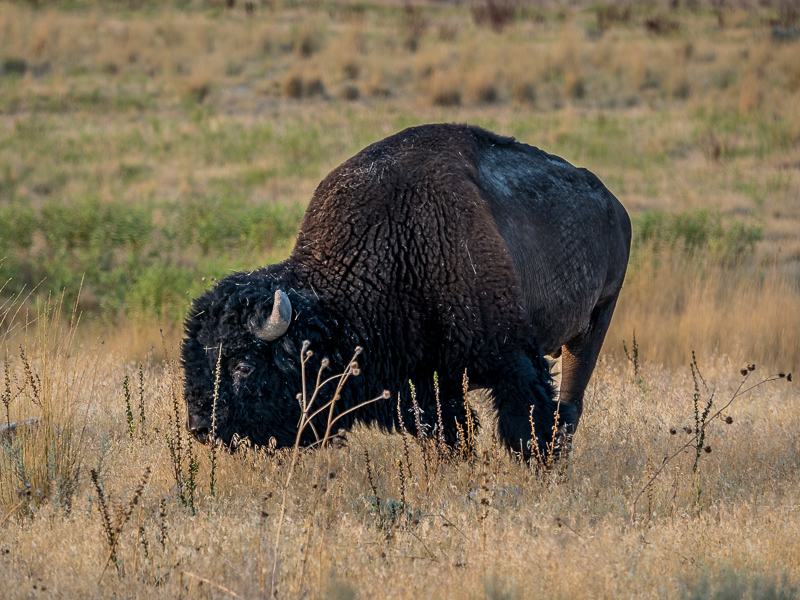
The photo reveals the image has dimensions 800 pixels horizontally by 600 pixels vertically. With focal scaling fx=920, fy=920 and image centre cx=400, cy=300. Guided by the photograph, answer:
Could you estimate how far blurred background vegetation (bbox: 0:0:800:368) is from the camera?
32.8 feet

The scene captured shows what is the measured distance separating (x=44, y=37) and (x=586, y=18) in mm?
19415

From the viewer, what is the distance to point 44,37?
74.9ft

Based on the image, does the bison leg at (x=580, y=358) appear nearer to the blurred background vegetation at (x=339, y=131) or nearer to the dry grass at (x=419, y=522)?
the dry grass at (x=419, y=522)

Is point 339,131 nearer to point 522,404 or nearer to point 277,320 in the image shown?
point 522,404

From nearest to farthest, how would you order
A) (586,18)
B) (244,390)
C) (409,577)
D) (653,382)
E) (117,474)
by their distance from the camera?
(409,577) → (244,390) → (117,474) → (653,382) → (586,18)

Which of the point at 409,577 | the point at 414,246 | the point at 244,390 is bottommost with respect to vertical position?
the point at 409,577

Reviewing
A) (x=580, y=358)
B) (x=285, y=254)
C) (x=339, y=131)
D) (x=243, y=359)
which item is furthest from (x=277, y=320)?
(x=339, y=131)

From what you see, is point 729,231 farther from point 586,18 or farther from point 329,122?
point 586,18

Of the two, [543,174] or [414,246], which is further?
[543,174]

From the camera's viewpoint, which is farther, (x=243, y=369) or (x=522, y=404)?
(x=522, y=404)

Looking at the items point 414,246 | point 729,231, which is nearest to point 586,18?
point 729,231

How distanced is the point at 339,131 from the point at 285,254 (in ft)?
23.9

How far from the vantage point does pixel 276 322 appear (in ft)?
14.8

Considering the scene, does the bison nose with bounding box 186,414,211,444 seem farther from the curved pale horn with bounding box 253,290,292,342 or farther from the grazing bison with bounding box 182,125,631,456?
the curved pale horn with bounding box 253,290,292,342
